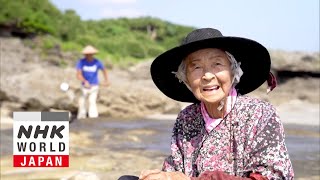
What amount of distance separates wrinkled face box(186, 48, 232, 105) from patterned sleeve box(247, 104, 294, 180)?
181 mm

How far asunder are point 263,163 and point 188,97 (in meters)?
0.65

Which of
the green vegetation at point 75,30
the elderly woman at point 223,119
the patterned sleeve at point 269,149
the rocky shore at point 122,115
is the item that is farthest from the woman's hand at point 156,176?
the green vegetation at point 75,30

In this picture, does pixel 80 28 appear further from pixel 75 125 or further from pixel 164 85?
pixel 164 85

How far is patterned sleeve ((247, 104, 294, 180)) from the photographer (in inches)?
84.4

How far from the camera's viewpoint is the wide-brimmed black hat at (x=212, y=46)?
2.34 meters

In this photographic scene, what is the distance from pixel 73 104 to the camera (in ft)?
41.2

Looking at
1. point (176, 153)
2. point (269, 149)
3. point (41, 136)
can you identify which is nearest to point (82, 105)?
point (41, 136)

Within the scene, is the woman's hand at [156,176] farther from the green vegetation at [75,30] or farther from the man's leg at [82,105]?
the green vegetation at [75,30]

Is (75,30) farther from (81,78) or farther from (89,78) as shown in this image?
(81,78)

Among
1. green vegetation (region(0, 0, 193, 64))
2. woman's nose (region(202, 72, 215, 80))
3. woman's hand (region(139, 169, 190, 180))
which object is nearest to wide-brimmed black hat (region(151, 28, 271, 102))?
woman's nose (region(202, 72, 215, 80))

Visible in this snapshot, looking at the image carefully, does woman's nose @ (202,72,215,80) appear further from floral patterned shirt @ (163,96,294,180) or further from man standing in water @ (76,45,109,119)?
man standing in water @ (76,45,109,119)

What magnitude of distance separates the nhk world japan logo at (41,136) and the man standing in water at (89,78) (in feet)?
22.6

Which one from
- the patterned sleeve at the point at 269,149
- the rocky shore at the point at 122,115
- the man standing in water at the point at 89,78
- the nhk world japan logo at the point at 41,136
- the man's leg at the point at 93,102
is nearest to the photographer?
the patterned sleeve at the point at 269,149

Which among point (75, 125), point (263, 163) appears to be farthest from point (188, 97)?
point (75, 125)
